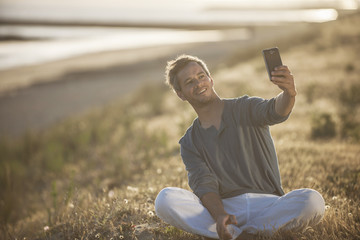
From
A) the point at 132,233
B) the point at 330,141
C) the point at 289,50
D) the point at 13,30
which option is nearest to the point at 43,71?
the point at 13,30

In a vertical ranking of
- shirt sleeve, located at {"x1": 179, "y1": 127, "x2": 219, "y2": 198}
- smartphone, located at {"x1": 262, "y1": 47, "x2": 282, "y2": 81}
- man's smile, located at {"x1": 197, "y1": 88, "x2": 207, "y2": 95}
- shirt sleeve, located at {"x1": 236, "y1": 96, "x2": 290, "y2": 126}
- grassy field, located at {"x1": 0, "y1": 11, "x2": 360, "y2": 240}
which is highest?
smartphone, located at {"x1": 262, "y1": 47, "x2": 282, "y2": 81}

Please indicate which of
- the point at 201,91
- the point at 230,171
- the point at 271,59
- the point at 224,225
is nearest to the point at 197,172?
the point at 230,171

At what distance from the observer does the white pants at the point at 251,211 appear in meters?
2.62

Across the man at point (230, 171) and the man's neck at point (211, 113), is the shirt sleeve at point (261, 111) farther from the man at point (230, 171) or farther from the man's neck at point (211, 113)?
the man's neck at point (211, 113)

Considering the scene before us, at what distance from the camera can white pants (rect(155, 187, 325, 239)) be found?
2619mm

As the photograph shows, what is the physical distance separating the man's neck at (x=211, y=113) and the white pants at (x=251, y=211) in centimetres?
58

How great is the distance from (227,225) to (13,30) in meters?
14.2

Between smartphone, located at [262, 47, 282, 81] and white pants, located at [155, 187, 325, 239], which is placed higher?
smartphone, located at [262, 47, 282, 81]

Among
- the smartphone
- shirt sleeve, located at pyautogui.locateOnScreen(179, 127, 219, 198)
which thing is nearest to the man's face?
shirt sleeve, located at pyautogui.locateOnScreen(179, 127, 219, 198)

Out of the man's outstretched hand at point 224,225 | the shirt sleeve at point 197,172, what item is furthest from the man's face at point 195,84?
the man's outstretched hand at point 224,225

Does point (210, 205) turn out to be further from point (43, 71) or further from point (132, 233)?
Result: point (43, 71)

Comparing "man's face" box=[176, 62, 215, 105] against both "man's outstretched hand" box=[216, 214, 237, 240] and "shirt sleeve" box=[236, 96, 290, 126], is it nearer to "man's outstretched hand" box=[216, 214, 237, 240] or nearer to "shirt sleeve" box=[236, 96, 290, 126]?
"shirt sleeve" box=[236, 96, 290, 126]

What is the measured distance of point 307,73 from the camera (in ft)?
36.4

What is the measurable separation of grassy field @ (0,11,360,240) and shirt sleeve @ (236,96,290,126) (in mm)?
843
